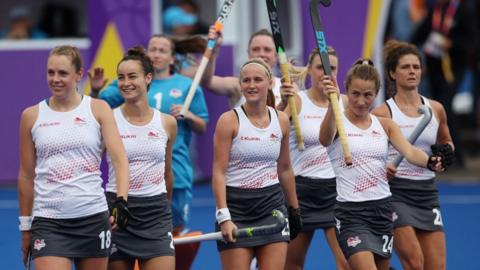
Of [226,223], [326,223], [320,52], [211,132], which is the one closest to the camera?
[226,223]

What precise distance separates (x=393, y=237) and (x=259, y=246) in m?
1.05

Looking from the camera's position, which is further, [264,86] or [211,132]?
[211,132]

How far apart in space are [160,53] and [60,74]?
2.08 m

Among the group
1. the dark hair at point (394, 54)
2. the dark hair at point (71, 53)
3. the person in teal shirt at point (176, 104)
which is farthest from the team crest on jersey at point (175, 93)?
the dark hair at point (71, 53)

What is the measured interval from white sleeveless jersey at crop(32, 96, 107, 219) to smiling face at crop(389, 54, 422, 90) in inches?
99.1

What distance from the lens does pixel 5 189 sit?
16188 millimetres

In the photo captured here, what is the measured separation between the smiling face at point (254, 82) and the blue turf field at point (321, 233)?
324 centimetres

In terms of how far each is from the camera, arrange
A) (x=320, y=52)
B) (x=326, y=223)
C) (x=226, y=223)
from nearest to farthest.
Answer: (x=226, y=223) < (x=320, y=52) < (x=326, y=223)

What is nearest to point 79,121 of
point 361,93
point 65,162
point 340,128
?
point 65,162

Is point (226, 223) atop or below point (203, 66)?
below

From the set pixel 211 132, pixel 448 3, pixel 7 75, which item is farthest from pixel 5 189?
pixel 448 3

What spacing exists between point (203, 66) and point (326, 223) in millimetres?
1504

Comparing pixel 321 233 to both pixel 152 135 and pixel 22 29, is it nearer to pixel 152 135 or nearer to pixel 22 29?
pixel 22 29

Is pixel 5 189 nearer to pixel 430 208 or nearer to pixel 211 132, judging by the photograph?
pixel 211 132
